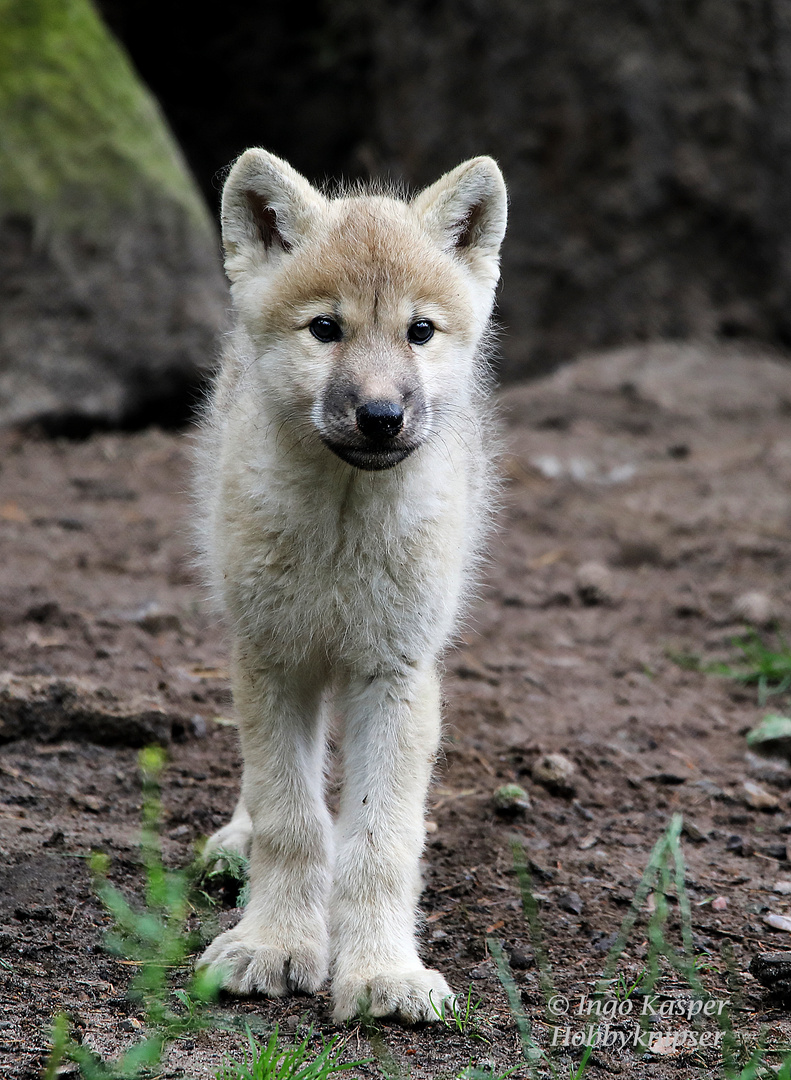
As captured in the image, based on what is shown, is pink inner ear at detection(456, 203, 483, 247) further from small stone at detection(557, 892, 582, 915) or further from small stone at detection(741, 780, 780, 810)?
small stone at detection(741, 780, 780, 810)

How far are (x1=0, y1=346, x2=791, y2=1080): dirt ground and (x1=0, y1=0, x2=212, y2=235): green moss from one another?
169 centimetres

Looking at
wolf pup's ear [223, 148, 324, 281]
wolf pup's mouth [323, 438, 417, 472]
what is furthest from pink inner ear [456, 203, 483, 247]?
wolf pup's mouth [323, 438, 417, 472]

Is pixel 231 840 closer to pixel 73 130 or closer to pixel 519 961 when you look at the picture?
pixel 519 961

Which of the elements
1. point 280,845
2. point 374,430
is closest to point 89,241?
point 374,430

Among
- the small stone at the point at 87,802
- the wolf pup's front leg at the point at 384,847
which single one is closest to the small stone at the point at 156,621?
the small stone at the point at 87,802

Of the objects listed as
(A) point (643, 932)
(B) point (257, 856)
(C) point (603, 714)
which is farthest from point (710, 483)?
(B) point (257, 856)

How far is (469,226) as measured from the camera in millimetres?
3893

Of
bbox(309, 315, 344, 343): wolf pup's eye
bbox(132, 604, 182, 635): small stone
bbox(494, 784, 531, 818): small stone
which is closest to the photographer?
bbox(309, 315, 344, 343): wolf pup's eye

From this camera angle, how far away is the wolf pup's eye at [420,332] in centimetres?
350

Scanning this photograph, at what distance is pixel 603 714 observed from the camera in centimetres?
530

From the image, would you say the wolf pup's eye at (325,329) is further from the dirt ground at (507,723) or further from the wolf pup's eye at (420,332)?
the dirt ground at (507,723)

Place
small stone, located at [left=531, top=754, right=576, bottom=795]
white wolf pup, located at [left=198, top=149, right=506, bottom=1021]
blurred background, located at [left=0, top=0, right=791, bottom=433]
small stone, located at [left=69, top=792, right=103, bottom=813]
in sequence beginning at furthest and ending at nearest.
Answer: blurred background, located at [left=0, top=0, right=791, bottom=433] → small stone, located at [left=531, top=754, right=576, bottom=795] → small stone, located at [left=69, top=792, right=103, bottom=813] → white wolf pup, located at [left=198, top=149, right=506, bottom=1021]

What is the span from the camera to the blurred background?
8.37 metres

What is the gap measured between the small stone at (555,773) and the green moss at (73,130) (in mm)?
5630
